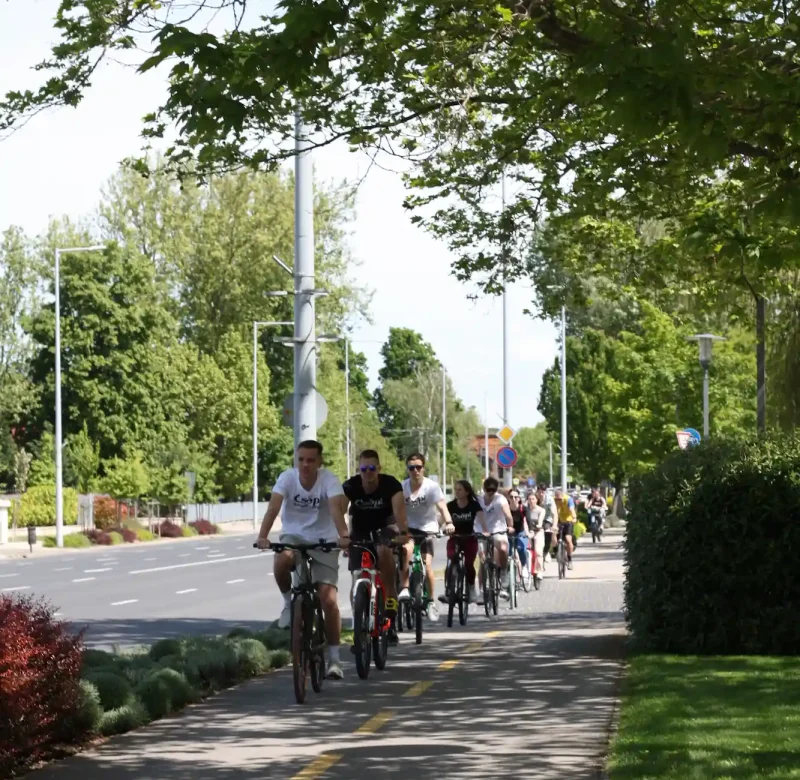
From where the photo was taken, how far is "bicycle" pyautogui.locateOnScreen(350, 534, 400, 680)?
44.6 feet

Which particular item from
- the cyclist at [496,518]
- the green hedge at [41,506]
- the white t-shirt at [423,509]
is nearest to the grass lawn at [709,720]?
the white t-shirt at [423,509]

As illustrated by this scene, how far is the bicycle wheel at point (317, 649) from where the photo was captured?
41.5 feet

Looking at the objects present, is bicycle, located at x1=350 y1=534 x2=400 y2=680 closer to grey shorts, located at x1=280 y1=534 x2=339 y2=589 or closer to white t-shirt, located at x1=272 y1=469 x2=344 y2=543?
grey shorts, located at x1=280 y1=534 x2=339 y2=589

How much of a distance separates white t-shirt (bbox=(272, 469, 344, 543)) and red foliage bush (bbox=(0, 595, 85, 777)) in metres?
3.01

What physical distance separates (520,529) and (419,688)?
13511mm

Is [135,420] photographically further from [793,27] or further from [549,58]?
[793,27]

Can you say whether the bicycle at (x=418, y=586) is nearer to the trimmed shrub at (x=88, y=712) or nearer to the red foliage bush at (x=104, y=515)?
the trimmed shrub at (x=88, y=712)

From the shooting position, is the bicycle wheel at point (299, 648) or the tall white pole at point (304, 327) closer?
the bicycle wheel at point (299, 648)

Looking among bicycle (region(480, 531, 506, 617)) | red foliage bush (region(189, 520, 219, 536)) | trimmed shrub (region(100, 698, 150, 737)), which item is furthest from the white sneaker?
red foliage bush (region(189, 520, 219, 536))

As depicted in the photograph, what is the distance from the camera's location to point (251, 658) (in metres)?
14.4

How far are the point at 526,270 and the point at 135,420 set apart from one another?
5948 cm

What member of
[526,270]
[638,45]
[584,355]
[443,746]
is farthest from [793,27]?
[584,355]

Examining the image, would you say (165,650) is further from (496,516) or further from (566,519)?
(566,519)

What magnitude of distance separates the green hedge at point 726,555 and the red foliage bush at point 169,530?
51553mm
